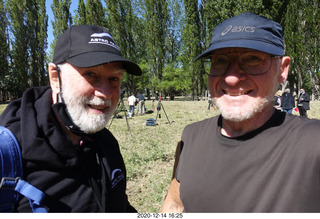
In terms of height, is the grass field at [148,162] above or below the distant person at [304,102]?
below

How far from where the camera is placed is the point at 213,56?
1.39 meters

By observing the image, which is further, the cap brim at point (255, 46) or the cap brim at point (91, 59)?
the cap brim at point (91, 59)

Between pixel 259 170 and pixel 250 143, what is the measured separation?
176 mm

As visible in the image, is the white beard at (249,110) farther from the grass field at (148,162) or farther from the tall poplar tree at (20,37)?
the tall poplar tree at (20,37)

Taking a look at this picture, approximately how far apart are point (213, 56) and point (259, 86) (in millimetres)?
375

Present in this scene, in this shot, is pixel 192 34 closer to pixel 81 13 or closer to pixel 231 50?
pixel 81 13

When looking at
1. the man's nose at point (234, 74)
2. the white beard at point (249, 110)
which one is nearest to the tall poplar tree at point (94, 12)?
the man's nose at point (234, 74)

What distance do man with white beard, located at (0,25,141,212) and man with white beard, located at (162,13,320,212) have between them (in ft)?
2.05

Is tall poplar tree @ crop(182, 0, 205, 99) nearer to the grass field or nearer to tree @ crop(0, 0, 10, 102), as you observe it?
the grass field

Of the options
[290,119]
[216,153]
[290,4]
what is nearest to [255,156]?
[216,153]

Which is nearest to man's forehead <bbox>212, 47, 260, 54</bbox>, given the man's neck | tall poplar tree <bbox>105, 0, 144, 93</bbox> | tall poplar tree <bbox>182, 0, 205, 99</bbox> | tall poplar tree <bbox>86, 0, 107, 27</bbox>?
the man's neck

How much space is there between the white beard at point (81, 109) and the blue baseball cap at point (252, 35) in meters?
0.92

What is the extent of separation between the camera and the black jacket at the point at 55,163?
3.67ft

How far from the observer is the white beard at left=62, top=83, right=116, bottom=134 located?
4.52ft
